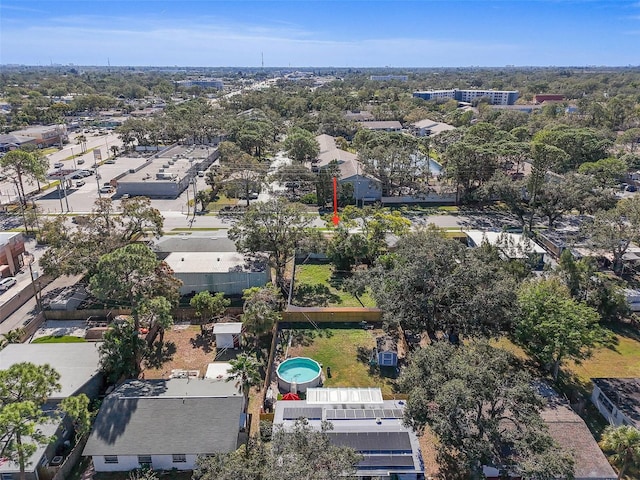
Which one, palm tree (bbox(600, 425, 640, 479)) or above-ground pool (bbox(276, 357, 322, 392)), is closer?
palm tree (bbox(600, 425, 640, 479))

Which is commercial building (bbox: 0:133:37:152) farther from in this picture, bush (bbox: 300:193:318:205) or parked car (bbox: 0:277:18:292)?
bush (bbox: 300:193:318:205)

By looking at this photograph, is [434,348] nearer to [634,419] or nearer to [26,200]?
[634,419]

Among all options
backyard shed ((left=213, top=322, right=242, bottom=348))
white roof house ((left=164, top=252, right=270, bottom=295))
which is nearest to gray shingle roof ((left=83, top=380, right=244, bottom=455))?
backyard shed ((left=213, top=322, right=242, bottom=348))

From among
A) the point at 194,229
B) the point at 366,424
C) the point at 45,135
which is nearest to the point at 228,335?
the point at 366,424

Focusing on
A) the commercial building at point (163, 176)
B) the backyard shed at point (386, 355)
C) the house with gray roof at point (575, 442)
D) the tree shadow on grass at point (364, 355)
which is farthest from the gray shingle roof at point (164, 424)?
the commercial building at point (163, 176)

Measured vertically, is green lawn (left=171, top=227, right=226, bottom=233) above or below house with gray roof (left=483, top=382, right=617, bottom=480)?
below

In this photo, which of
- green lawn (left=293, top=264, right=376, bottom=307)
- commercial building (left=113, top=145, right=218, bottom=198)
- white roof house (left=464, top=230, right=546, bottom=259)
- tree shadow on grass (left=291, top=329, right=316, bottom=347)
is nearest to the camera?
tree shadow on grass (left=291, top=329, right=316, bottom=347)
